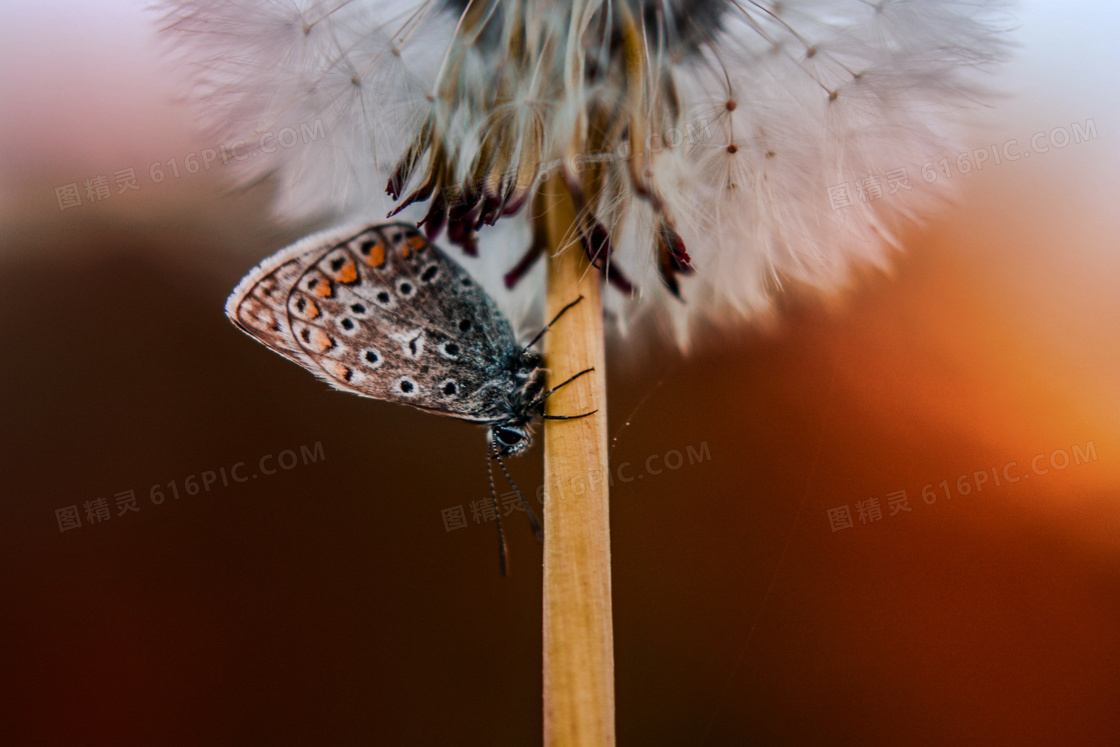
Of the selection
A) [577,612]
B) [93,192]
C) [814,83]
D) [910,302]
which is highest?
[93,192]

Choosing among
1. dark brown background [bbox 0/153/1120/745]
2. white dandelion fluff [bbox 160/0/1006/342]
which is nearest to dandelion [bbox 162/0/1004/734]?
white dandelion fluff [bbox 160/0/1006/342]

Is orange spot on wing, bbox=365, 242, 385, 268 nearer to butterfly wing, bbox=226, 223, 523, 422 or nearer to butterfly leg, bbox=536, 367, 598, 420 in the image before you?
butterfly wing, bbox=226, 223, 523, 422

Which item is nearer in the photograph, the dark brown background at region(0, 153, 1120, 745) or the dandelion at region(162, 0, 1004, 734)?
the dandelion at region(162, 0, 1004, 734)

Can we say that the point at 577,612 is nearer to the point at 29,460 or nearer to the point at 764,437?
the point at 764,437

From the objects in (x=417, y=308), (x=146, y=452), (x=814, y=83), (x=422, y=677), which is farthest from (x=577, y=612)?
(x=146, y=452)

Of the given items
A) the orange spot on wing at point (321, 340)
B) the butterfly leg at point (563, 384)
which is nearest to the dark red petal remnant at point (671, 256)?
the butterfly leg at point (563, 384)

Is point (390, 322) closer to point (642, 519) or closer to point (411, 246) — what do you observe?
point (411, 246)

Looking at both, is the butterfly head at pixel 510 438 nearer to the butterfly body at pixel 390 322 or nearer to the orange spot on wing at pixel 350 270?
the butterfly body at pixel 390 322

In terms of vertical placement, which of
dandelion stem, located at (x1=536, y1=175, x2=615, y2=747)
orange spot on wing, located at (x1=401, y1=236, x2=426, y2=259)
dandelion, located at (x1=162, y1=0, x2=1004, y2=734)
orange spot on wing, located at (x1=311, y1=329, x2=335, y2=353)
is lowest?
dandelion stem, located at (x1=536, y1=175, x2=615, y2=747)
